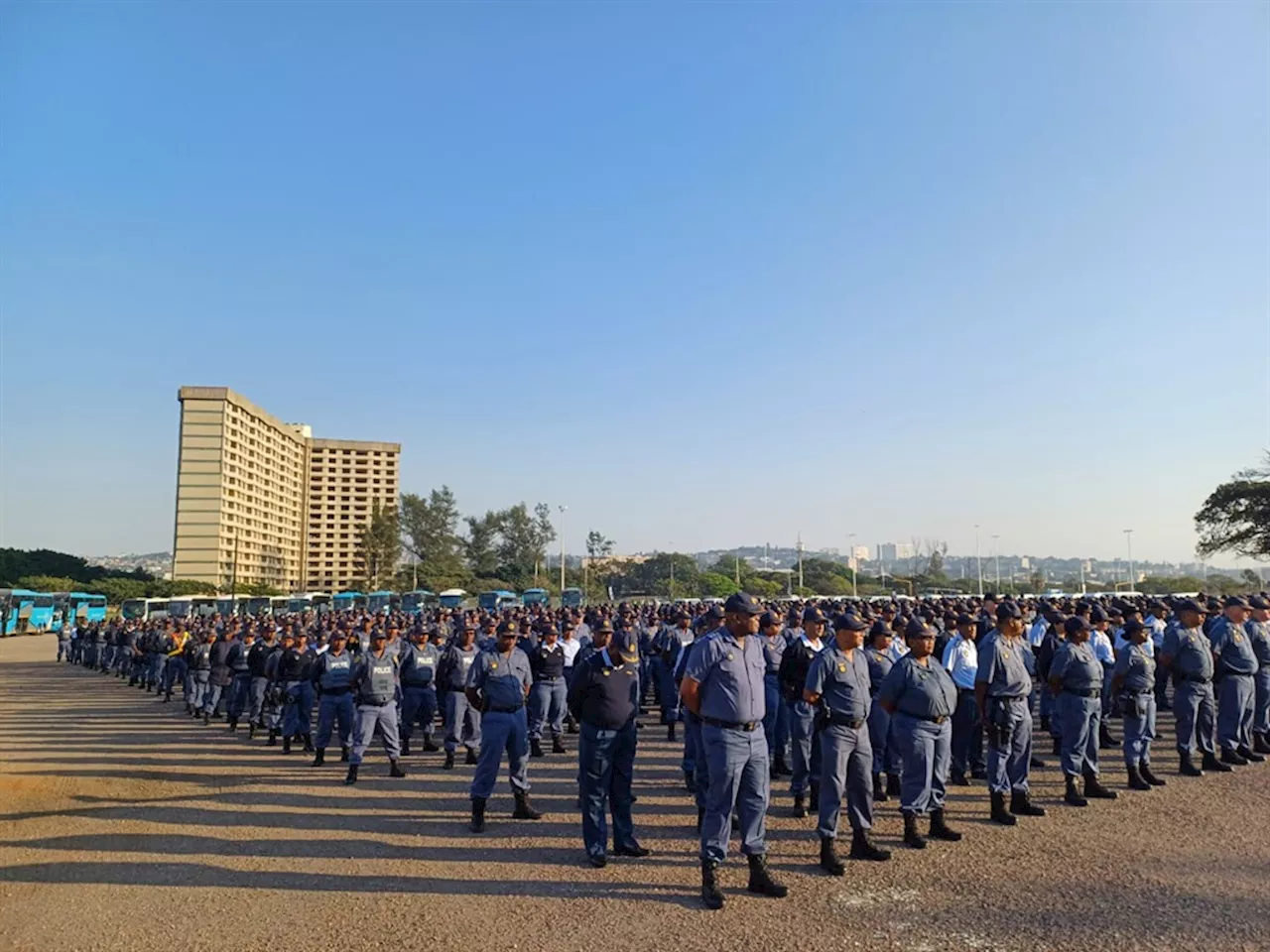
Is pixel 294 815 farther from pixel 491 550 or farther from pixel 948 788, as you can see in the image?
pixel 491 550

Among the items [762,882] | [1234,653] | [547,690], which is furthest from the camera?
[547,690]

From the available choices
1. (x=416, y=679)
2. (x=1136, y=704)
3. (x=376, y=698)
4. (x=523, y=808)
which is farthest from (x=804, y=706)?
(x=416, y=679)

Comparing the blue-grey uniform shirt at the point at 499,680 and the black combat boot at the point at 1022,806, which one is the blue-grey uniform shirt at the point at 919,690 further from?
the blue-grey uniform shirt at the point at 499,680

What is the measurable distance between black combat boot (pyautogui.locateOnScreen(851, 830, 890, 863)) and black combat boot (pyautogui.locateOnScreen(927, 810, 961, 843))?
778 millimetres

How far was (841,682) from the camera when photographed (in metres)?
6.55

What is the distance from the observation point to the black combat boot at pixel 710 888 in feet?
18.6

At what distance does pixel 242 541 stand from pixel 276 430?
18674 millimetres

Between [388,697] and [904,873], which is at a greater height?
[388,697]

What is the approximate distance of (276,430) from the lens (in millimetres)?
105000

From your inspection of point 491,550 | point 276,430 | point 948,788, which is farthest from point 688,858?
point 276,430

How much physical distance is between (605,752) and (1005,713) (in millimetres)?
3966

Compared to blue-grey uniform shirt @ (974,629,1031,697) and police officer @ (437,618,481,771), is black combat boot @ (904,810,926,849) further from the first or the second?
police officer @ (437,618,481,771)

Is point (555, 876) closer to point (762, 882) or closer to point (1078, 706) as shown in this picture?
point (762, 882)

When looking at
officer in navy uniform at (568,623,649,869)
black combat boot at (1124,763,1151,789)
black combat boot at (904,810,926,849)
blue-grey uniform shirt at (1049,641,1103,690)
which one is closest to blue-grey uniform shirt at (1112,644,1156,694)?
blue-grey uniform shirt at (1049,641,1103,690)
